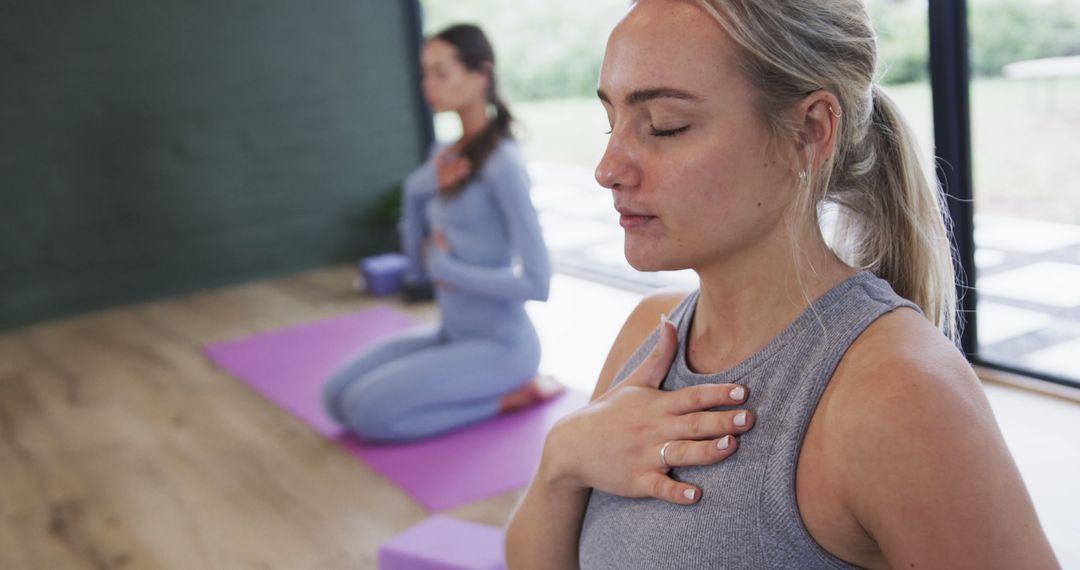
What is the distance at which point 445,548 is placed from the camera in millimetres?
2023

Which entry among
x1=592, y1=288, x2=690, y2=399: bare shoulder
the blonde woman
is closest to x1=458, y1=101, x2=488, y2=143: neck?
x1=592, y1=288, x2=690, y2=399: bare shoulder

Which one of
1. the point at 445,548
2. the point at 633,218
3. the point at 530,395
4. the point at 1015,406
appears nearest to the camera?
the point at 633,218

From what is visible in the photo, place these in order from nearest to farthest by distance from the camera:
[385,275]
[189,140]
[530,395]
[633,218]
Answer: [633,218] < [530,395] < [385,275] < [189,140]

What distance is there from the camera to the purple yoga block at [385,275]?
16.1 ft

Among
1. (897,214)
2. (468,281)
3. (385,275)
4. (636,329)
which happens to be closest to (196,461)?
(468,281)

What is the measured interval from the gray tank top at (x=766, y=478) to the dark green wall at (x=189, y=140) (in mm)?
4682

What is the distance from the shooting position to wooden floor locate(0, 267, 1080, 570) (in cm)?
251

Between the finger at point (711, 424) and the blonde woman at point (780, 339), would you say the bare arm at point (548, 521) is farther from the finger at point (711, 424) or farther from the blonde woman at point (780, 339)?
the finger at point (711, 424)

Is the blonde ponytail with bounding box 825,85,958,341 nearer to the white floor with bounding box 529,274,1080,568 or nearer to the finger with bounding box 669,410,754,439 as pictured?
the finger with bounding box 669,410,754,439

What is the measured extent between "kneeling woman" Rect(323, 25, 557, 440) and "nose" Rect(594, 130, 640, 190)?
2043 millimetres

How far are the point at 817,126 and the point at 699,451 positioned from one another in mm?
324

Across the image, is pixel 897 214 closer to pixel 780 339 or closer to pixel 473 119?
pixel 780 339

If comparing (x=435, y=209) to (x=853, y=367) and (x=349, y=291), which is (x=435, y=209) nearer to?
(x=349, y=291)

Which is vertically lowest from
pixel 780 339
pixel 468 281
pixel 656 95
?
pixel 468 281
